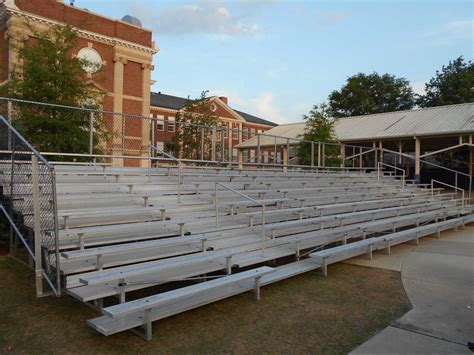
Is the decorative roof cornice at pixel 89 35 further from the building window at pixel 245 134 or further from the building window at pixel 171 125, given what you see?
the building window at pixel 245 134

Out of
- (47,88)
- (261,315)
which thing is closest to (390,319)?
(261,315)

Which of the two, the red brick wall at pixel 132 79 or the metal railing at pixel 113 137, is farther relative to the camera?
the red brick wall at pixel 132 79

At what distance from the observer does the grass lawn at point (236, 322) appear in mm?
3826

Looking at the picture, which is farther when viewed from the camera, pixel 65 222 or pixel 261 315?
pixel 65 222

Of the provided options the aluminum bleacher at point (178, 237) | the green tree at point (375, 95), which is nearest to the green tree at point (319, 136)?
the aluminum bleacher at point (178, 237)

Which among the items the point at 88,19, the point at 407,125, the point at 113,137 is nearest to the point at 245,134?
the point at 407,125

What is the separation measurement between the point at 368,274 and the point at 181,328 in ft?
12.2

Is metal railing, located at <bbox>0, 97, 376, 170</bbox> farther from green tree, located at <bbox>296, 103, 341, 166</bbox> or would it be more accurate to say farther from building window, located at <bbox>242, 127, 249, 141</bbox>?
green tree, located at <bbox>296, 103, 341, 166</bbox>

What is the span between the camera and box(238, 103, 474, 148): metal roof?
21250 millimetres

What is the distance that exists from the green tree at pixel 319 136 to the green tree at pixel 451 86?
1238 inches

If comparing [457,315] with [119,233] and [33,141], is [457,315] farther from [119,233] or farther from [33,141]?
[33,141]

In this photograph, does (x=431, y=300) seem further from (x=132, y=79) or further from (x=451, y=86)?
(x=451, y=86)

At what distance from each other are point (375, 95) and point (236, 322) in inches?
2063

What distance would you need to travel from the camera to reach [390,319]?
4.61 m
